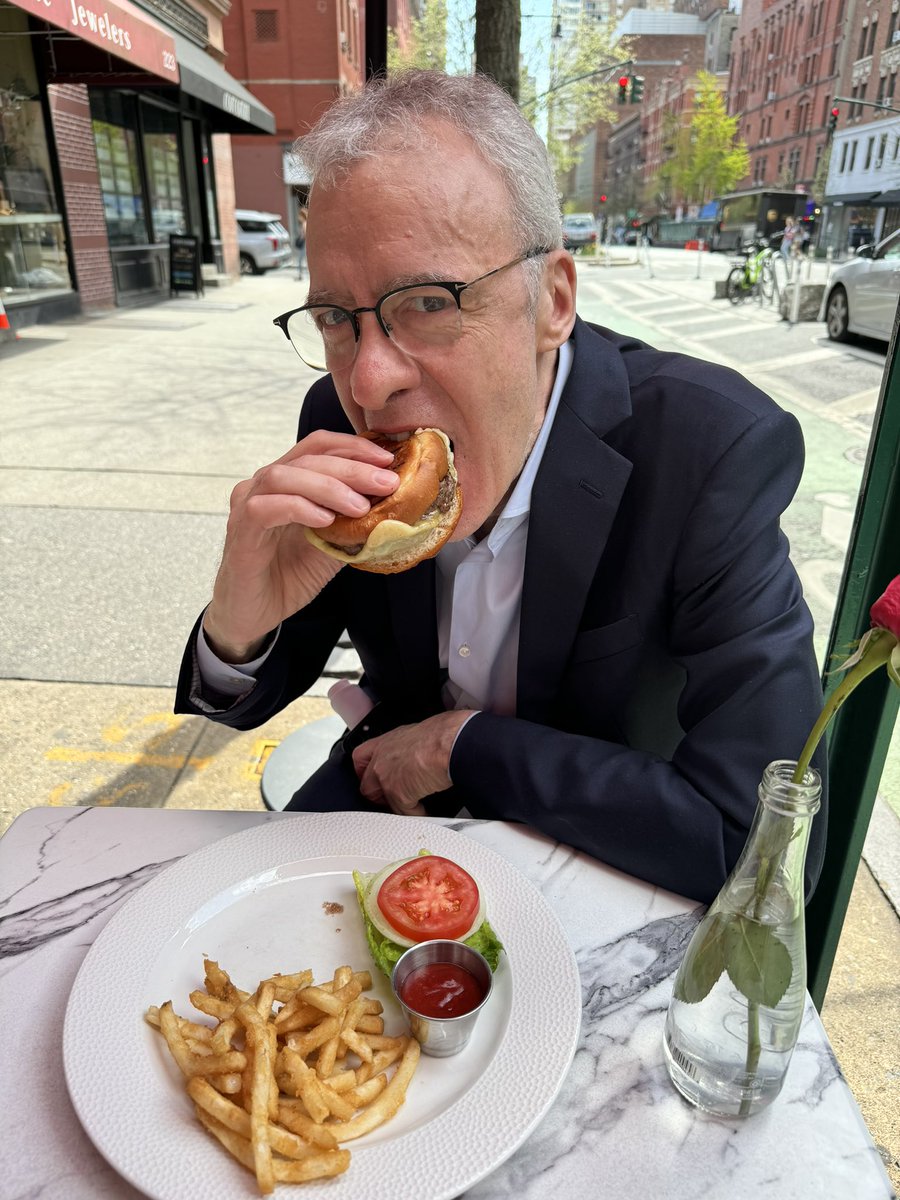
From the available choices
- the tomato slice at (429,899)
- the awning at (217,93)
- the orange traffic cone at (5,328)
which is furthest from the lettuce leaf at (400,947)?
the awning at (217,93)

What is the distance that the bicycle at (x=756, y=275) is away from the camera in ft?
41.9

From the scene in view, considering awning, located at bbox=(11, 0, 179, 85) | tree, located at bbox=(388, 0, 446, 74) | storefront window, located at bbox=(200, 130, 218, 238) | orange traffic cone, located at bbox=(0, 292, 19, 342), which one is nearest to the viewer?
tree, located at bbox=(388, 0, 446, 74)

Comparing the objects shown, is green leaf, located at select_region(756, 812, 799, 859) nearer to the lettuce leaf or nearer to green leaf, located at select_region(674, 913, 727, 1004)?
green leaf, located at select_region(674, 913, 727, 1004)

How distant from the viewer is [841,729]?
75.4 inches

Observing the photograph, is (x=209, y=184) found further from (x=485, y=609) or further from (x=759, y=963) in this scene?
(x=759, y=963)

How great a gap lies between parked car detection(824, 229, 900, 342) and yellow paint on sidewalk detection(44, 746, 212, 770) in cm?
289

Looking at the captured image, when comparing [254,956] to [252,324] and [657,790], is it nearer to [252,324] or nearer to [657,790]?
[657,790]

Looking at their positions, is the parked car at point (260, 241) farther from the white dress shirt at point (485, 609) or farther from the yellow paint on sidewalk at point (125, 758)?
the white dress shirt at point (485, 609)

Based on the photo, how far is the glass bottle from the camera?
883 mm

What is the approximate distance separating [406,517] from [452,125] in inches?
28.1

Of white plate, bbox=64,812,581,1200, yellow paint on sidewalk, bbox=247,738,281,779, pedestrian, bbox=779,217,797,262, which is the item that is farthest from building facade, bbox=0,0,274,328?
white plate, bbox=64,812,581,1200

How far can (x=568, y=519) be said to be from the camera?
169 cm

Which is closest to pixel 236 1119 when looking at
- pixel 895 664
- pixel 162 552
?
pixel 895 664

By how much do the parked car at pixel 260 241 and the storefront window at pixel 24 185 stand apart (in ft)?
48.2
